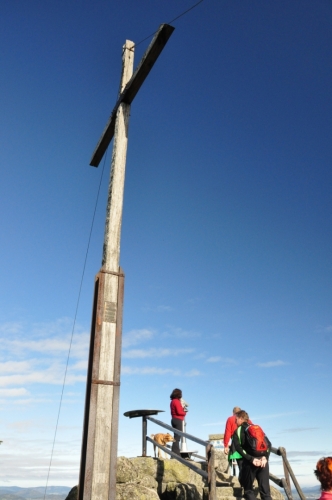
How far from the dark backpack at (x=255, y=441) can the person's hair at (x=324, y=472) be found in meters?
3.65

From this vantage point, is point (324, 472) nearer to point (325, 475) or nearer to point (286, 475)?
point (325, 475)

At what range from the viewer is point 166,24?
676cm

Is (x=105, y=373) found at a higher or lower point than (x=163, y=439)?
lower

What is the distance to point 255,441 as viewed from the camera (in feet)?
23.4

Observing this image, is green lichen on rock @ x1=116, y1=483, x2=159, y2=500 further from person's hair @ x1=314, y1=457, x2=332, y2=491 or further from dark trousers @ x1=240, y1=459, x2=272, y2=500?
person's hair @ x1=314, y1=457, x2=332, y2=491

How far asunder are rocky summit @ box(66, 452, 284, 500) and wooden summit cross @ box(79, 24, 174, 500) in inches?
105

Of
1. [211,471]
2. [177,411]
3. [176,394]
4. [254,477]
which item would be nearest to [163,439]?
[177,411]

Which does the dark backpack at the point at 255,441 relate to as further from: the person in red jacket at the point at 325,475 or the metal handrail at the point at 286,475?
the person in red jacket at the point at 325,475

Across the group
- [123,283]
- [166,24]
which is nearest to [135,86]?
[166,24]

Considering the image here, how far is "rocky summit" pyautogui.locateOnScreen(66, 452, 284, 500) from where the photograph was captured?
7.54 m

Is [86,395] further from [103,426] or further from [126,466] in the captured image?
[126,466]

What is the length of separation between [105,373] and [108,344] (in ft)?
1.20

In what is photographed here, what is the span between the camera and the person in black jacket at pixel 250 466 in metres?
7.10

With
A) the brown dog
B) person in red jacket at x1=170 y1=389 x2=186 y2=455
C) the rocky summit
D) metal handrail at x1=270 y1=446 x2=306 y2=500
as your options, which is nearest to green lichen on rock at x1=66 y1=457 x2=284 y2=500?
the rocky summit
